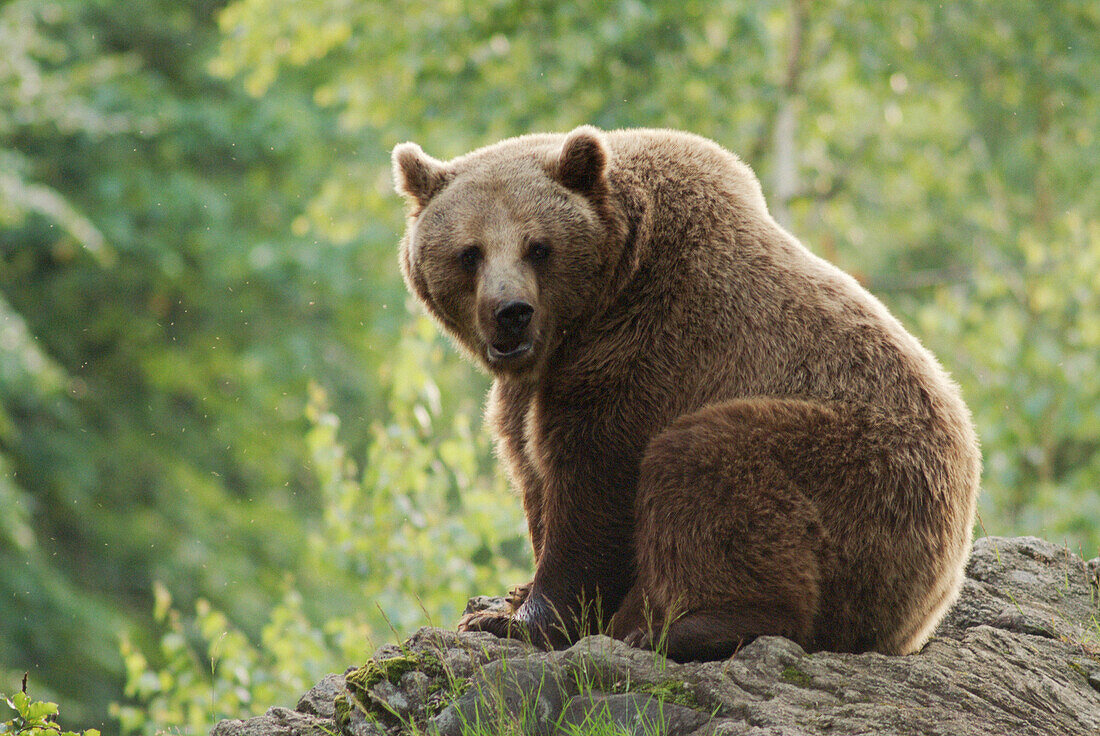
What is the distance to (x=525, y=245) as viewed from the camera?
422 centimetres

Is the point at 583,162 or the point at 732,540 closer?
the point at 732,540

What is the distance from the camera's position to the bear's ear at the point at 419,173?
4629mm

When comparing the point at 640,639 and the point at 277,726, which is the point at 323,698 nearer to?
the point at 277,726

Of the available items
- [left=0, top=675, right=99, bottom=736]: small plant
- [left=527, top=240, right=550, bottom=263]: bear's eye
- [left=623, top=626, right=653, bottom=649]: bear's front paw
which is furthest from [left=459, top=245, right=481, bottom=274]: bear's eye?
[left=0, top=675, right=99, bottom=736]: small plant

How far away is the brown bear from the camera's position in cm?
370

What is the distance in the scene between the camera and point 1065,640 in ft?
14.1

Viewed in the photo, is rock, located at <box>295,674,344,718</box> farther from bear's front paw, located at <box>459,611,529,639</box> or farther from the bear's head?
the bear's head

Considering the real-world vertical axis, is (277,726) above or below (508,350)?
below

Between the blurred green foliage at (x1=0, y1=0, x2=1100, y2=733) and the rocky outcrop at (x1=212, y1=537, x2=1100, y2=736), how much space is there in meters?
2.34

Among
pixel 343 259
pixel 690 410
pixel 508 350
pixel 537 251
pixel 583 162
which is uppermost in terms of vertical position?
pixel 343 259

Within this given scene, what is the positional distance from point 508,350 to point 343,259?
1174cm

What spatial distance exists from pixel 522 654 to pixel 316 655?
2.86 meters

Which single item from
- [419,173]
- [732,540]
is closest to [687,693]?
[732,540]

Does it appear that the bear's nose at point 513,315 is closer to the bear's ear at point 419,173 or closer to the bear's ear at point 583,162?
the bear's ear at point 583,162
